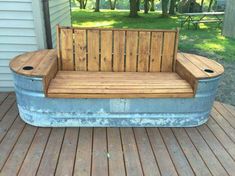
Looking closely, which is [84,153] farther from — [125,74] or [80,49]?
[80,49]

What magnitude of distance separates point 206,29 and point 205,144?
794cm

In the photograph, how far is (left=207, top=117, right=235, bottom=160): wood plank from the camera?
2584mm

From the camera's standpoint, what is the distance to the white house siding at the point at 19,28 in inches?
127

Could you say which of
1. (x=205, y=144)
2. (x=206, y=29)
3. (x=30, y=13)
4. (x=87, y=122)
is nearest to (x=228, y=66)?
(x=205, y=144)

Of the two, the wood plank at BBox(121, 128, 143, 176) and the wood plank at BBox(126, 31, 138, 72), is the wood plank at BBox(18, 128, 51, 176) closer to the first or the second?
the wood plank at BBox(121, 128, 143, 176)

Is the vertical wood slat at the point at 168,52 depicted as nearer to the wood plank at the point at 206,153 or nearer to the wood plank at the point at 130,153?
the wood plank at the point at 206,153

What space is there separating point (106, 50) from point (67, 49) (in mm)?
474

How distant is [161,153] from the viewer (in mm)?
2482

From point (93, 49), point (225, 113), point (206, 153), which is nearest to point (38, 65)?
point (93, 49)

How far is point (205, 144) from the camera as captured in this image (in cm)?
265

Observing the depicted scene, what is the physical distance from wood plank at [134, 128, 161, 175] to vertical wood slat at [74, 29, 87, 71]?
1.05 m

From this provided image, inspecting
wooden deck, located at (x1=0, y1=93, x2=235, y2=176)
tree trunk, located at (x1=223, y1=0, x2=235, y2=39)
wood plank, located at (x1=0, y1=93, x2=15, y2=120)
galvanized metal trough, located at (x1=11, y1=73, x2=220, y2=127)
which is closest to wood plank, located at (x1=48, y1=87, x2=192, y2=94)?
galvanized metal trough, located at (x1=11, y1=73, x2=220, y2=127)

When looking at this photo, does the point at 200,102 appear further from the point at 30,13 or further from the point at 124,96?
the point at 30,13

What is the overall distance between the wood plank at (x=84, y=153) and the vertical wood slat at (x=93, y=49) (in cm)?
84
